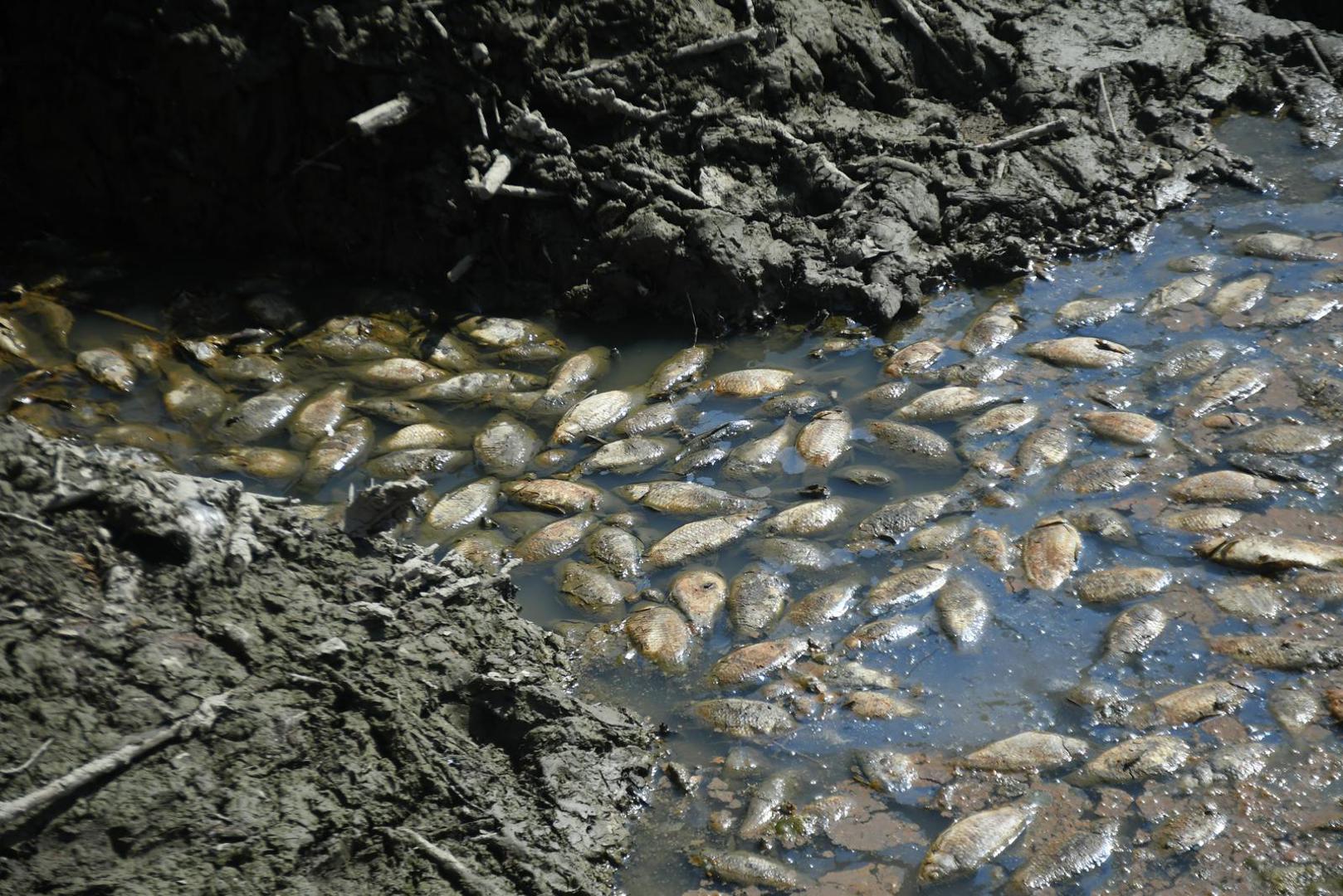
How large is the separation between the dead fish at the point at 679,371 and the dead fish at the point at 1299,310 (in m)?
3.47

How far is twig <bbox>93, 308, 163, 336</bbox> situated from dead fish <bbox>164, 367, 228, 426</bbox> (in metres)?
0.50

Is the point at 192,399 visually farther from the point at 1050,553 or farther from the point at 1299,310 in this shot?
the point at 1299,310

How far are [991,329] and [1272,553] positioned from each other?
2.59 meters

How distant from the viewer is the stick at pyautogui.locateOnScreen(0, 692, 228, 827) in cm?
332

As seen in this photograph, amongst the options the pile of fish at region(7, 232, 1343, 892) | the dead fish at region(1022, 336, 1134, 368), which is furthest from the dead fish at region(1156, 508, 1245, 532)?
the dead fish at region(1022, 336, 1134, 368)

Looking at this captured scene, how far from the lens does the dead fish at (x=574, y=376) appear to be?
7316 mm

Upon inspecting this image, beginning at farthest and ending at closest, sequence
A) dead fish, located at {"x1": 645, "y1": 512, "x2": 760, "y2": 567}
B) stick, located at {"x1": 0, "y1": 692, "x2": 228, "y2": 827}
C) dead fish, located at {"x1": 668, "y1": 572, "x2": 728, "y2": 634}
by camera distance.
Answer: dead fish, located at {"x1": 645, "y1": 512, "x2": 760, "y2": 567}
dead fish, located at {"x1": 668, "y1": 572, "x2": 728, "y2": 634}
stick, located at {"x1": 0, "y1": 692, "x2": 228, "y2": 827}

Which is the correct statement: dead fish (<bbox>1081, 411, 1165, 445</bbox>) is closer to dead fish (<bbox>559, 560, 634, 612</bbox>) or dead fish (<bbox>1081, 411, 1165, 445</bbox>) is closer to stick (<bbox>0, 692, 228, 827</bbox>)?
dead fish (<bbox>559, 560, 634, 612</bbox>)

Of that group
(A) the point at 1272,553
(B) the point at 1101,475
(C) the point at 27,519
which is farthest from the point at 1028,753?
(C) the point at 27,519

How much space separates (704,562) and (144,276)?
16.3ft

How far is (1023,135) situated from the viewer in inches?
348

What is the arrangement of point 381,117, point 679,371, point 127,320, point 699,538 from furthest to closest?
point 127,320
point 381,117
point 679,371
point 699,538

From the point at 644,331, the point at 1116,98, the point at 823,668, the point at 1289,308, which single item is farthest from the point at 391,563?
the point at 1116,98

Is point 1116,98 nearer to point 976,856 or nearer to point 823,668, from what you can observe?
point 823,668
